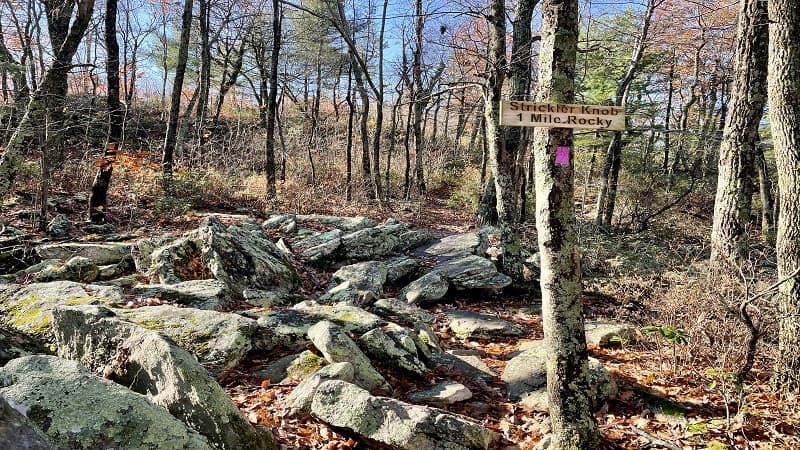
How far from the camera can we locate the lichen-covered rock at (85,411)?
1891 mm

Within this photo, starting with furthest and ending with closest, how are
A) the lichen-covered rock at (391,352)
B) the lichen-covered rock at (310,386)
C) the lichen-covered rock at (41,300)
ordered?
the lichen-covered rock at (391,352) → the lichen-covered rock at (41,300) → the lichen-covered rock at (310,386)

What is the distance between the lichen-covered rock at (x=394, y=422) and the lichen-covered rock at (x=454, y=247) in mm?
5437

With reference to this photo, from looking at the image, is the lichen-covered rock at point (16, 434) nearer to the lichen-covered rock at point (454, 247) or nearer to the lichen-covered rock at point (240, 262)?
the lichen-covered rock at point (240, 262)

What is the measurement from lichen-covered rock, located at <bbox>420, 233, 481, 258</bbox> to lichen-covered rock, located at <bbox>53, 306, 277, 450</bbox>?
6.12 meters

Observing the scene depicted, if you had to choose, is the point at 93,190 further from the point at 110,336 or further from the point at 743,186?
the point at 743,186

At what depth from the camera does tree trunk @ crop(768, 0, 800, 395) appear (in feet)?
12.2

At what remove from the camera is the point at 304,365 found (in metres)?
3.99

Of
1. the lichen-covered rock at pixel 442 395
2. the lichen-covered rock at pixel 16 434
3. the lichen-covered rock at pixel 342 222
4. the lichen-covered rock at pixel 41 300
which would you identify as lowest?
the lichen-covered rock at pixel 442 395

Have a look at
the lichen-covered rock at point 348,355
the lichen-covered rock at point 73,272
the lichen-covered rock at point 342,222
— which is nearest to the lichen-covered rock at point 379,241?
the lichen-covered rock at point 342,222

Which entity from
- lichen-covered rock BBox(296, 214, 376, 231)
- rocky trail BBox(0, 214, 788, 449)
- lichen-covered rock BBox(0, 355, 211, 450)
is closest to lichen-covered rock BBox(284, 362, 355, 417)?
rocky trail BBox(0, 214, 788, 449)

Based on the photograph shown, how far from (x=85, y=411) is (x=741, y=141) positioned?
7504 mm

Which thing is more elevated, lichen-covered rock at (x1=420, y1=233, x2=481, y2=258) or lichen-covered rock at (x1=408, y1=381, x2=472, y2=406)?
lichen-covered rock at (x1=420, y1=233, x2=481, y2=258)

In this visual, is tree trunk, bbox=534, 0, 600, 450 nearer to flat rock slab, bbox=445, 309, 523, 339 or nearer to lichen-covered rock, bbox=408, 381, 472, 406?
lichen-covered rock, bbox=408, 381, 472, 406

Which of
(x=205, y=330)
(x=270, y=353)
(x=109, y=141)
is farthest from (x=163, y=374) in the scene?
(x=109, y=141)
